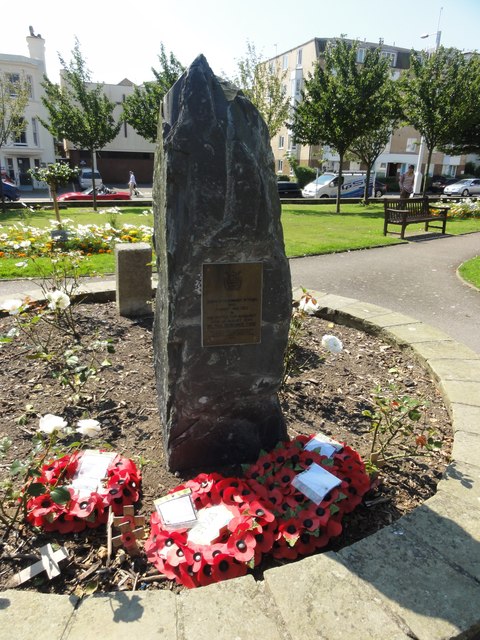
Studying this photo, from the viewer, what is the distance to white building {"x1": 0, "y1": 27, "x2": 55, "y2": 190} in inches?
1374

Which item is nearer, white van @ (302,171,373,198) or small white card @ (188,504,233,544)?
small white card @ (188,504,233,544)

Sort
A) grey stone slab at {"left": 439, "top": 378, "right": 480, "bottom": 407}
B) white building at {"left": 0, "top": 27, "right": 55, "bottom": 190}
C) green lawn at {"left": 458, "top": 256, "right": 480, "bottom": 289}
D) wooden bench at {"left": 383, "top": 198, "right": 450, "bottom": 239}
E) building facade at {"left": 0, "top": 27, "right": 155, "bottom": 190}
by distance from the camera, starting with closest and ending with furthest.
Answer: grey stone slab at {"left": 439, "top": 378, "right": 480, "bottom": 407}, green lawn at {"left": 458, "top": 256, "right": 480, "bottom": 289}, wooden bench at {"left": 383, "top": 198, "right": 450, "bottom": 239}, white building at {"left": 0, "top": 27, "right": 55, "bottom": 190}, building facade at {"left": 0, "top": 27, "right": 155, "bottom": 190}

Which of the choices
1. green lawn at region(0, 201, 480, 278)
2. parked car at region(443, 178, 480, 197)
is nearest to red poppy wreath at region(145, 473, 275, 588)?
green lawn at region(0, 201, 480, 278)

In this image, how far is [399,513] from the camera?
2.47 meters

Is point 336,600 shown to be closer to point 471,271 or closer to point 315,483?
point 315,483

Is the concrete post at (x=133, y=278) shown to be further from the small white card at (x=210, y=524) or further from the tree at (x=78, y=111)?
the tree at (x=78, y=111)

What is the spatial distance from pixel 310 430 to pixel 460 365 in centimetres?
153

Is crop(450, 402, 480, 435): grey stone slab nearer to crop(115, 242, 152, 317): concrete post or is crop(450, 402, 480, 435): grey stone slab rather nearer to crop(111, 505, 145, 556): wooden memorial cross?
crop(111, 505, 145, 556): wooden memorial cross

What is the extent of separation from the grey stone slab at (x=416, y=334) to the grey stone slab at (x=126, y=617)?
132 inches

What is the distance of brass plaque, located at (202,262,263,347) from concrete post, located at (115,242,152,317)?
2.55m

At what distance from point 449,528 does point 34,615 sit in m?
1.78

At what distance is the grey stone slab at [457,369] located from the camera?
3653 millimetres

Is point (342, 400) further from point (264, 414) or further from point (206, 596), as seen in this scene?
point (206, 596)

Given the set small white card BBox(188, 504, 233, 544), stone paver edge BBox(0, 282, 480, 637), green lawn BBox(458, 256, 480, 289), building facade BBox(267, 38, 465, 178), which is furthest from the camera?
building facade BBox(267, 38, 465, 178)
